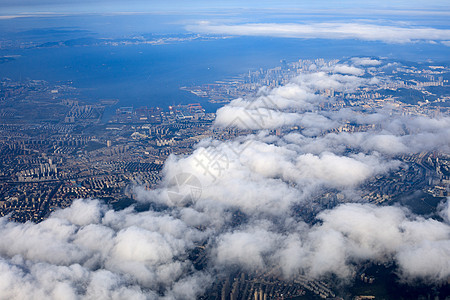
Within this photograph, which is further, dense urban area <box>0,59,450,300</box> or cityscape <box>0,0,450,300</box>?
dense urban area <box>0,59,450,300</box>

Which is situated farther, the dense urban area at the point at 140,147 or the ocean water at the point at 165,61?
the ocean water at the point at 165,61

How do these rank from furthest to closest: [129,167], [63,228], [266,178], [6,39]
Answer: [6,39] → [129,167] → [266,178] → [63,228]

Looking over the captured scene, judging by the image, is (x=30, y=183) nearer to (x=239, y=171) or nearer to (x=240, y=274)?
(x=239, y=171)

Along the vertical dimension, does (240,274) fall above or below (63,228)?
below

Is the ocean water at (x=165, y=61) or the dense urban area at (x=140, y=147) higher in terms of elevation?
the ocean water at (x=165, y=61)

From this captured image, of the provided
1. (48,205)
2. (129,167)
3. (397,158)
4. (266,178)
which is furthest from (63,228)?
(397,158)

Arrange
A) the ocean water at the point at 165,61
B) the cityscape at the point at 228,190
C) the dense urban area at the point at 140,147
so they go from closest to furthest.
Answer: the cityscape at the point at 228,190 → the dense urban area at the point at 140,147 → the ocean water at the point at 165,61

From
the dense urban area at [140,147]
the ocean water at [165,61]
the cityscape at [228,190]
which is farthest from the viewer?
the ocean water at [165,61]
